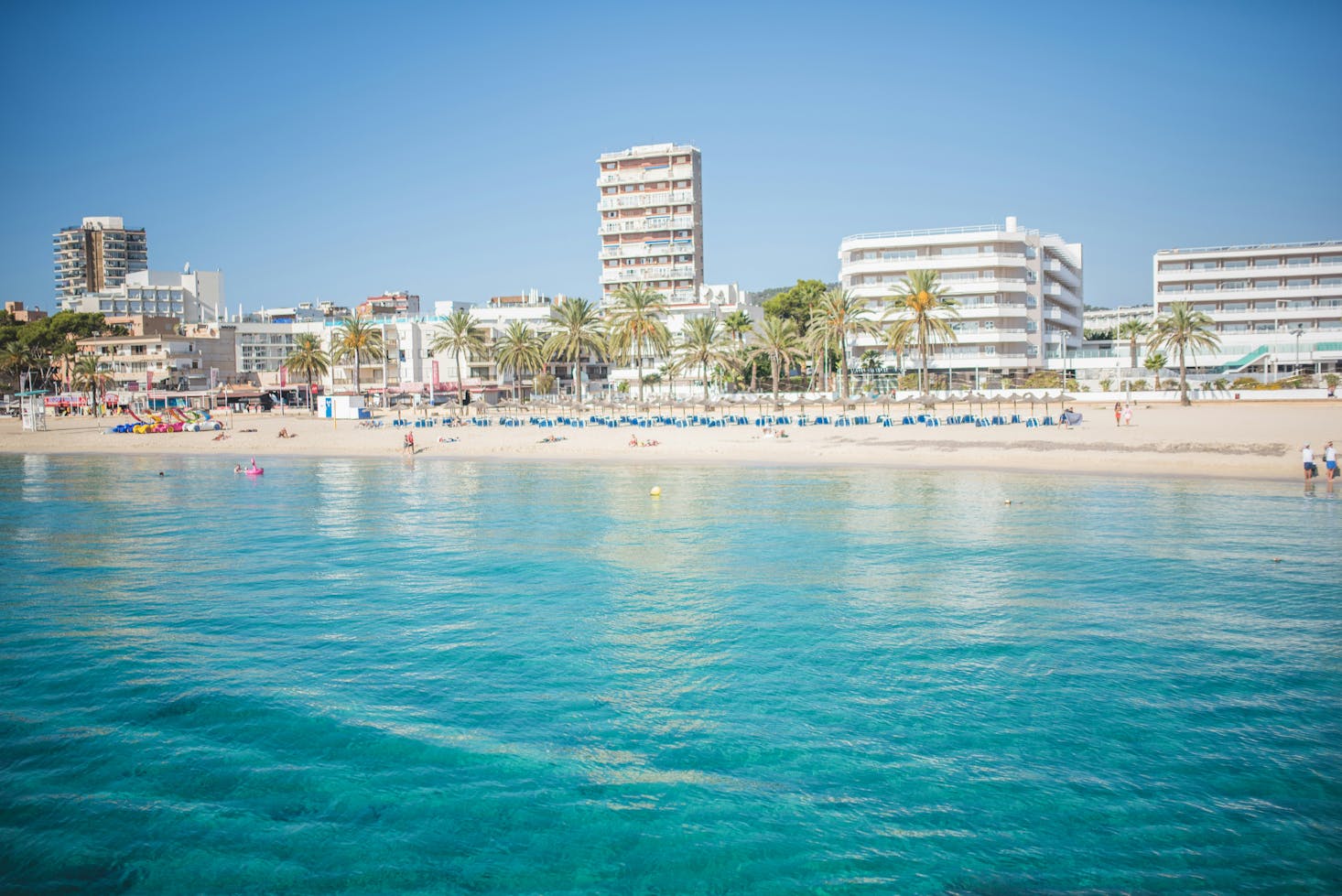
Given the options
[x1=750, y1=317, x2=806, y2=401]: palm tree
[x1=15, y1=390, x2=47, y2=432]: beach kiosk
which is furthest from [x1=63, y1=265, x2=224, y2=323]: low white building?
[x1=750, y1=317, x2=806, y2=401]: palm tree

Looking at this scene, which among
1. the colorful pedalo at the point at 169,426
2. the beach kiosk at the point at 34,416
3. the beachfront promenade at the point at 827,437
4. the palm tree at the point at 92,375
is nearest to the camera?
the beachfront promenade at the point at 827,437

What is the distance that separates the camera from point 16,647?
53.6 feet

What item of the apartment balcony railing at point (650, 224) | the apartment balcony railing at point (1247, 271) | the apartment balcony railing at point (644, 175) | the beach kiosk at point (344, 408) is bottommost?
the beach kiosk at point (344, 408)

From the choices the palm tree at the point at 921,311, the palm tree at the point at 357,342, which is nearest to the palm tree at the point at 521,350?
the palm tree at the point at 357,342

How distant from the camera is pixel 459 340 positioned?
319 feet

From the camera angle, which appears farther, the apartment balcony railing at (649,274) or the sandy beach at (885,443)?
the apartment balcony railing at (649,274)

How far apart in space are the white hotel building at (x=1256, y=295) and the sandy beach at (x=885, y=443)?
25.9 meters

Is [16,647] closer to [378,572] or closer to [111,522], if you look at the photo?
[378,572]

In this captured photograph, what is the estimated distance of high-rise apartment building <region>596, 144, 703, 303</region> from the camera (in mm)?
123562

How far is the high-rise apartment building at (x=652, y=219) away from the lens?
123562 mm

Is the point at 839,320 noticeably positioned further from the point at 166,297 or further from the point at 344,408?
the point at 166,297

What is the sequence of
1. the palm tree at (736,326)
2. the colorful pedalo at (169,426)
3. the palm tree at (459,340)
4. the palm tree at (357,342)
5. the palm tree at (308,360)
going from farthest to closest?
the palm tree at (459,340) < the palm tree at (357,342) < the palm tree at (308,360) < the palm tree at (736,326) < the colorful pedalo at (169,426)

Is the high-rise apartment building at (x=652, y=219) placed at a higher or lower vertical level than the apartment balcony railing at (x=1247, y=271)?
higher

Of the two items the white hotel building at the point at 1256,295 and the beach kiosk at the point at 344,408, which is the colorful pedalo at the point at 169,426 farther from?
the white hotel building at the point at 1256,295
